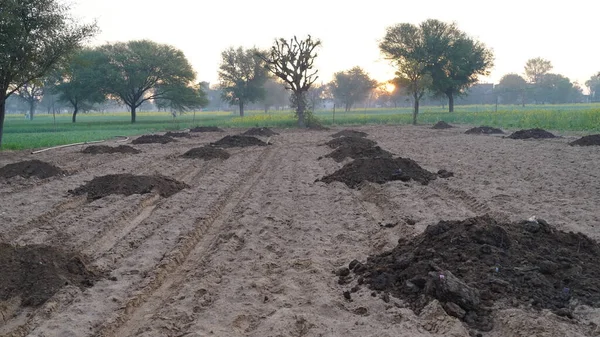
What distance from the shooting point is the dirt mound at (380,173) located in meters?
11.9

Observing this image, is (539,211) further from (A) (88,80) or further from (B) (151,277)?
(A) (88,80)

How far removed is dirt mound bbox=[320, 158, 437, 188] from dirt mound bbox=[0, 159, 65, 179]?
7936mm

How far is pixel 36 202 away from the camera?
10227mm

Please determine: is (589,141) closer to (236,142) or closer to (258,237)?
(236,142)

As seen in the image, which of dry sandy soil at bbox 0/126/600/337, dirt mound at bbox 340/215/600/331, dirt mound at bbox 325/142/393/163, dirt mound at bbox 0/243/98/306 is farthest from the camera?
dirt mound at bbox 325/142/393/163

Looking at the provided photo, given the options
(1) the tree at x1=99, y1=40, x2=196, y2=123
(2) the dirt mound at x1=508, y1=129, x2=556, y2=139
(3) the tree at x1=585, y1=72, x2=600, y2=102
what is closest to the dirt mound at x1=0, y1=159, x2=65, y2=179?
(2) the dirt mound at x1=508, y1=129, x2=556, y2=139

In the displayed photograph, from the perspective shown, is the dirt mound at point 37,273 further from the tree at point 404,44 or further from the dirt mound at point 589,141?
the tree at point 404,44

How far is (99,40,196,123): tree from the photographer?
51031 mm

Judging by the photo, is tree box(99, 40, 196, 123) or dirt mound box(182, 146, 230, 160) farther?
tree box(99, 40, 196, 123)

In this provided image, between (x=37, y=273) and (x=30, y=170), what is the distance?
9.45 metres

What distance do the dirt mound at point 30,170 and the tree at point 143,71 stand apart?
3700cm

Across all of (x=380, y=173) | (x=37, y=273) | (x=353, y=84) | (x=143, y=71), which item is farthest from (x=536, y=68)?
(x=37, y=273)

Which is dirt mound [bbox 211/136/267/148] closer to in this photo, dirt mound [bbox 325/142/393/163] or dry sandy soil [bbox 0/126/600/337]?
dirt mound [bbox 325/142/393/163]

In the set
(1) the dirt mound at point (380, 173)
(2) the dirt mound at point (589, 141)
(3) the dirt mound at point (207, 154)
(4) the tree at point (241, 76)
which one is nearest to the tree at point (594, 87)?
(4) the tree at point (241, 76)
